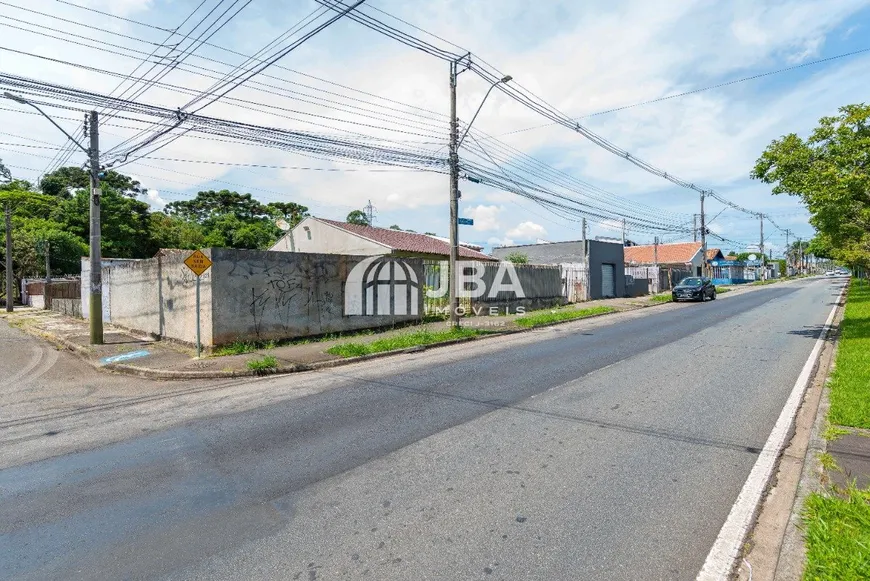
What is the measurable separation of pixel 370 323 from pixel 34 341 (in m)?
10.7

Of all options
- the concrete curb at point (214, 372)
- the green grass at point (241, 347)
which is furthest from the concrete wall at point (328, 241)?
the concrete curb at point (214, 372)

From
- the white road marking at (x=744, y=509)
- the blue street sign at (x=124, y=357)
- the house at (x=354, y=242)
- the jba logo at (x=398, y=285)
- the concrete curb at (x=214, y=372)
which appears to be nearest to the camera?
the white road marking at (x=744, y=509)

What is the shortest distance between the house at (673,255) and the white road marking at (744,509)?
47.8 m

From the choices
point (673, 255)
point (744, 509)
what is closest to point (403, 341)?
point (744, 509)

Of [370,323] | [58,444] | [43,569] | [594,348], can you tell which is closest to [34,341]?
[370,323]

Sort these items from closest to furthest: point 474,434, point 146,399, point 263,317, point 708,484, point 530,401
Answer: point 708,484 → point 474,434 → point 530,401 → point 146,399 → point 263,317

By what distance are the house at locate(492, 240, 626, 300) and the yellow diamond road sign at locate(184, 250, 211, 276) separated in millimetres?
19684

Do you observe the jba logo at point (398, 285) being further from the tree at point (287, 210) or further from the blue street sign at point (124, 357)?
the tree at point (287, 210)

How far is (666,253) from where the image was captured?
2152 inches

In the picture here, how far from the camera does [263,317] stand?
1158cm

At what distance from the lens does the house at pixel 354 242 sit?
2569 centimetres

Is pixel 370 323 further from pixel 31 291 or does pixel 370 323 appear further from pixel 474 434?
pixel 31 291

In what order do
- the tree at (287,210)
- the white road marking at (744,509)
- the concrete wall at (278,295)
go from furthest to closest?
the tree at (287,210) → the concrete wall at (278,295) → the white road marking at (744,509)

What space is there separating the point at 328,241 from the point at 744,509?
85.1ft
